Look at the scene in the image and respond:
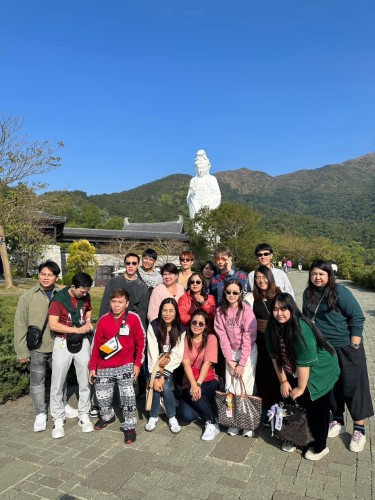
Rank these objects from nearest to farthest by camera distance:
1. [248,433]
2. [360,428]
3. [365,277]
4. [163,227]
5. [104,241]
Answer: [360,428]
[248,433]
[365,277]
[104,241]
[163,227]

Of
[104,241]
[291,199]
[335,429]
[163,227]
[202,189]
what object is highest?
[291,199]

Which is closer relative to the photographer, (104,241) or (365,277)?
(365,277)

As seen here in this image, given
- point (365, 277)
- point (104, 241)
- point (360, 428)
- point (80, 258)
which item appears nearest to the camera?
point (360, 428)

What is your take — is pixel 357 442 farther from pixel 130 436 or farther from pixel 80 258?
pixel 80 258

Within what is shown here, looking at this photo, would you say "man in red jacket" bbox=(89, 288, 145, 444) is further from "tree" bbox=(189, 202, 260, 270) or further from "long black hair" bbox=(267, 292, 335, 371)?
"tree" bbox=(189, 202, 260, 270)

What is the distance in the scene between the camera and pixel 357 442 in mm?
3012

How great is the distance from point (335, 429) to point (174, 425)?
1421mm

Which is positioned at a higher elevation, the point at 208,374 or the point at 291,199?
the point at 291,199

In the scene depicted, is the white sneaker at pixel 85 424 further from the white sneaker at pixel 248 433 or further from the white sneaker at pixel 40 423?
the white sneaker at pixel 248 433

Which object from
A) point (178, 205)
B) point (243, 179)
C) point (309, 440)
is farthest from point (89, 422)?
point (243, 179)

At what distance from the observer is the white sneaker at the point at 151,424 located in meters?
3.37

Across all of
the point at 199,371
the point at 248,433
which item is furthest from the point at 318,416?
the point at 199,371

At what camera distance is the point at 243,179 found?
120500 millimetres

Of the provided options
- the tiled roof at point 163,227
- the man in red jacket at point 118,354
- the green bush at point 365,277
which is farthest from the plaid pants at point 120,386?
the tiled roof at point 163,227
